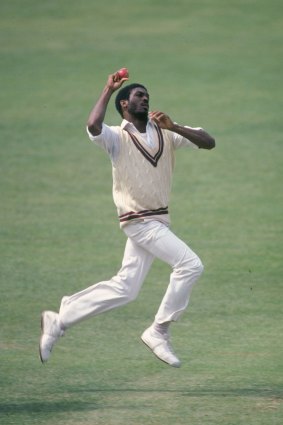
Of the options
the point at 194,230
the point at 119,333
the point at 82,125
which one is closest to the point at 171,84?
the point at 82,125

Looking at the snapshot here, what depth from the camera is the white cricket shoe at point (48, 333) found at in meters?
10.5

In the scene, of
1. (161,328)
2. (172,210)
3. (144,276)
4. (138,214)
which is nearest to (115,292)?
(144,276)

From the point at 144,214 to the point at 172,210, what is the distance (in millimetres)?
7292

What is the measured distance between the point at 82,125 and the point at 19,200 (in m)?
3.57

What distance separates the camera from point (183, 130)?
10.1m

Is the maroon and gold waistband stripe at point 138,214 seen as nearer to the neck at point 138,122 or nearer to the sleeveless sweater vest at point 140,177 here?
the sleeveless sweater vest at point 140,177

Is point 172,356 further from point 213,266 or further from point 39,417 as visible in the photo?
point 213,266

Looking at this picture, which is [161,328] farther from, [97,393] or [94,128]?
[94,128]

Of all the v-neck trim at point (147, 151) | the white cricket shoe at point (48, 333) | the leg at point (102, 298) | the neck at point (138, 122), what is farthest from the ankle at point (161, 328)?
the neck at point (138, 122)

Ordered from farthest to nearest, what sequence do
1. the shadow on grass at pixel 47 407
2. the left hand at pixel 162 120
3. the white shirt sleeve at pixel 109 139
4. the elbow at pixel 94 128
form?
the white shirt sleeve at pixel 109 139 < the elbow at pixel 94 128 < the left hand at pixel 162 120 < the shadow on grass at pixel 47 407

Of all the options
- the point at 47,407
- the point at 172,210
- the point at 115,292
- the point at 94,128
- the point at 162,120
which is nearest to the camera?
the point at 47,407

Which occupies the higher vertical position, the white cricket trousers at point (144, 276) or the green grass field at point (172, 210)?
the white cricket trousers at point (144, 276)

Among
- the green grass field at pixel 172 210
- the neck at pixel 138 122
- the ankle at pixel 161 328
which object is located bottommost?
the green grass field at pixel 172 210

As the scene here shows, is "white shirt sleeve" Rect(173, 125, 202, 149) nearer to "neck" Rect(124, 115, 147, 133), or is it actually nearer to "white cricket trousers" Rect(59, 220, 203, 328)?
"neck" Rect(124, 115, 147, 133)
